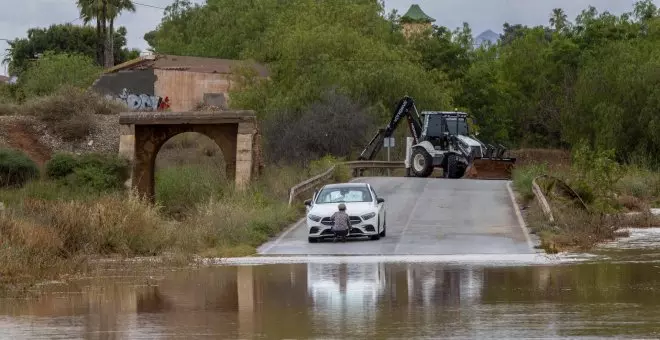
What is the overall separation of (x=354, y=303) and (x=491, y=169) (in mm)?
38749

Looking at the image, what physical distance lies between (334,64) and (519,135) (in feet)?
93.9

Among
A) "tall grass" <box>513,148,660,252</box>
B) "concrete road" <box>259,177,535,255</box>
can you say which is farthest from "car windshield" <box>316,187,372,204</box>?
"tall grass" <box>513,148,660,252</box>

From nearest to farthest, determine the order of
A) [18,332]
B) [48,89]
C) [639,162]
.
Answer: [18,332] → [639,162] → [48,89]

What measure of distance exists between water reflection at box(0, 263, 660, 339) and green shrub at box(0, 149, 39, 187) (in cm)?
3754

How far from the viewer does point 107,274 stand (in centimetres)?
2655

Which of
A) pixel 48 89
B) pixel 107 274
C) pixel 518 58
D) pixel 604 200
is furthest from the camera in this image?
pixel 518 58

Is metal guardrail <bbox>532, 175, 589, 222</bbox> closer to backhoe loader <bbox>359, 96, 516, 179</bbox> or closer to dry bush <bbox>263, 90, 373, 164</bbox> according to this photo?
backhoe loader <bbox>359, 96, 516, 179</bbox>

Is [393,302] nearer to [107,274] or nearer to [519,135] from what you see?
[107,274]

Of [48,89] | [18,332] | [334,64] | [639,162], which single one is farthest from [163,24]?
[18,332]

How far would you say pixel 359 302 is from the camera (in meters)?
20.4

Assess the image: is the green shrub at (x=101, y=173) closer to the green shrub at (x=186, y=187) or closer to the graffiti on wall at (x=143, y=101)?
the green shrub at (x=186, y=187)

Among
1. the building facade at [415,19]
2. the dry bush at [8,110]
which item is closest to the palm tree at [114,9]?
the dry bush at [8,110]

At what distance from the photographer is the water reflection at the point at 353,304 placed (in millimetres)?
17078

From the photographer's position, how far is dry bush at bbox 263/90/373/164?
70.1 m
